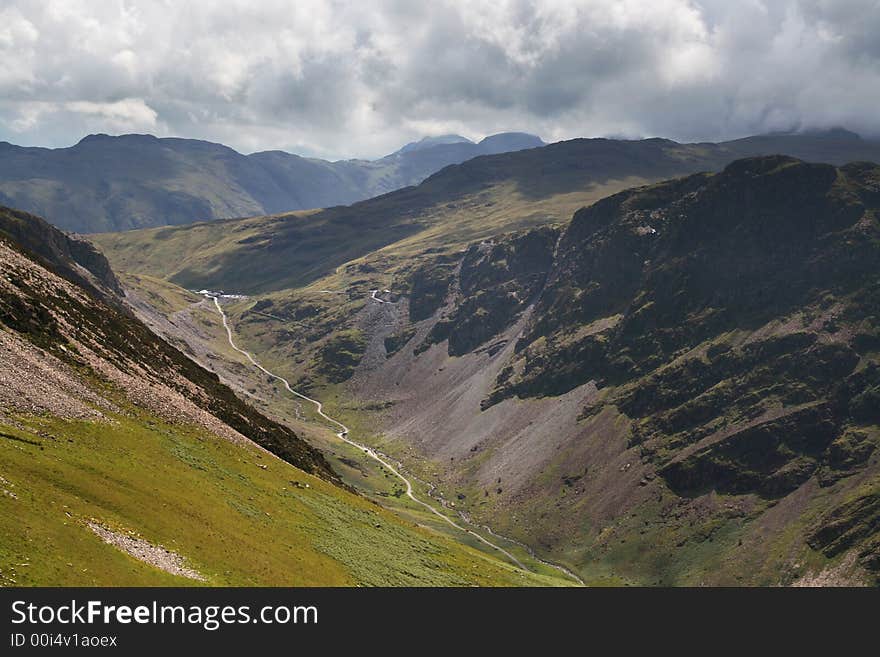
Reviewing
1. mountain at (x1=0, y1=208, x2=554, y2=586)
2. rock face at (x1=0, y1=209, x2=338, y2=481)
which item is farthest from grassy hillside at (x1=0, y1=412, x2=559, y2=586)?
rock face at (x1=0, y1=209, x2=338, y2=481)

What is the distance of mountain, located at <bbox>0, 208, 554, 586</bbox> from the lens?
5122 centimetres

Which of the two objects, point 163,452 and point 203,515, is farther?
point 163,452

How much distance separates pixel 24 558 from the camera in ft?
146

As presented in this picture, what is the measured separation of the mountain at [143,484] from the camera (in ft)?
168

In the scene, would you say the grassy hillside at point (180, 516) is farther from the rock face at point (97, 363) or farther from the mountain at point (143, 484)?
the rock face at point (97, 363)

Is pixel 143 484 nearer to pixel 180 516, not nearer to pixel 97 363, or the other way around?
pixel 180 516

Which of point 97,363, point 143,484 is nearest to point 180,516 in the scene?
point 143,484

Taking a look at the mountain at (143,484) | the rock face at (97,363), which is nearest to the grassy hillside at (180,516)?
the mountain at (143,484)

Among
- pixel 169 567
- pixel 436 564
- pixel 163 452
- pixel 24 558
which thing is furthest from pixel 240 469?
pixel 24 558

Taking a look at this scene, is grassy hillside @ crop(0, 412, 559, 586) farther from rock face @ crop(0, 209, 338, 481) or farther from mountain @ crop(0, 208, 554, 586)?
rock face @ crop(0, 209, 338, 481)

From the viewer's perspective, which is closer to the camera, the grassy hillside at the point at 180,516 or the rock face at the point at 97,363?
the grassy hillside at the point at 180,516
